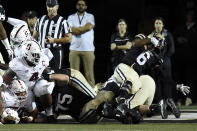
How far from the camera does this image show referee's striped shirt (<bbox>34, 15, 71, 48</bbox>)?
34.3 feet

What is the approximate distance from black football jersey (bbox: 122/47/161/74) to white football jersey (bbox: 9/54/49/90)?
1.08m

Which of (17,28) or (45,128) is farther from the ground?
(17,28)

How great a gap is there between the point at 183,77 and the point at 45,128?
604 cm

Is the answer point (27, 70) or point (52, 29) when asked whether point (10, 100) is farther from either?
point (52, 29)

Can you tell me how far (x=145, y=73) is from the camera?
9695mm

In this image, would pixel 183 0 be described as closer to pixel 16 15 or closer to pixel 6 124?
pixel 16 15

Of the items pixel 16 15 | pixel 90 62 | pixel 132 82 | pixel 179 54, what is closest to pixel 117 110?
pixel 132 82

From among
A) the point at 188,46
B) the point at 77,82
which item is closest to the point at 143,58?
the point at 77,82

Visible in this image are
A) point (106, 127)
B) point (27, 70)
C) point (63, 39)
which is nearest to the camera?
point (106, 127)

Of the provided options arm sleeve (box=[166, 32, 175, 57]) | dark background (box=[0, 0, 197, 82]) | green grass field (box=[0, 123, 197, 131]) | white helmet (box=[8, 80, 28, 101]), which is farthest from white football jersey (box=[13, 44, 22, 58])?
dark background (box=[0, 0, 197, 82])

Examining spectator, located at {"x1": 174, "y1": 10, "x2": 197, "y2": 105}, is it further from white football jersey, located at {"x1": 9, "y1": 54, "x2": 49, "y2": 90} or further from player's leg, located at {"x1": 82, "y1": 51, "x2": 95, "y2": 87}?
white football jersey, located at {"x1": 9, "y1": 54, "x2": 49, "y2": 90}

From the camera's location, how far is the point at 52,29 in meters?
10.5

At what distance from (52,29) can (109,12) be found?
3521 millimetres

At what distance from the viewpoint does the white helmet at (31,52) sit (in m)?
8.43
